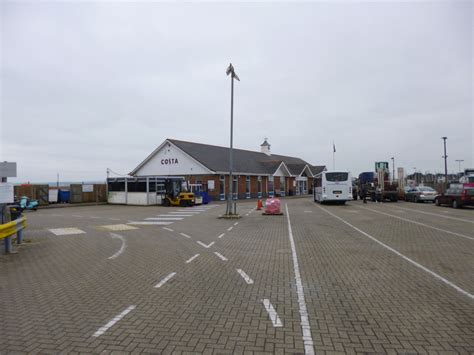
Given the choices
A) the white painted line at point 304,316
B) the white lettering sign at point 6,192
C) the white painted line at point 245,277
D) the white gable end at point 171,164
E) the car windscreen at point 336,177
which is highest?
the white gable end at point 171,164

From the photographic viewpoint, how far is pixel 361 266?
7480 millimetres

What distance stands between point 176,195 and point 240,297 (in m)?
23.4

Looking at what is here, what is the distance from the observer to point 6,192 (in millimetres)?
10383

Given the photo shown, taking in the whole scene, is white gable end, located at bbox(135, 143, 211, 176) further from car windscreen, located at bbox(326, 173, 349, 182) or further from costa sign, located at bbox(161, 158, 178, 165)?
car windscreen, located at bbox(326, 173, 349, 182)

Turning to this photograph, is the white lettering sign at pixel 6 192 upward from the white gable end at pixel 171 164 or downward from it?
downward

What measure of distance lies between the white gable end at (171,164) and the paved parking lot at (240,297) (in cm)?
2633

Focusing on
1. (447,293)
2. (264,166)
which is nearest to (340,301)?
(447,293)

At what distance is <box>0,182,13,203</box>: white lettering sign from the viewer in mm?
10250

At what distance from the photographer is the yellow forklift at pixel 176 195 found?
27.8m

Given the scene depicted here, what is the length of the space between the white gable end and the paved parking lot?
86.4 feet

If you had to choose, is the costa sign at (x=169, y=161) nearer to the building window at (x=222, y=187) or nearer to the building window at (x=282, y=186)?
the building window at (x=222, y=187)

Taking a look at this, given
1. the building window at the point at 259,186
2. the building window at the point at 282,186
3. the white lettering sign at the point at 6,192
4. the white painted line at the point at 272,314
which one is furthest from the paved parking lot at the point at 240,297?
the building window at the point at 282,186

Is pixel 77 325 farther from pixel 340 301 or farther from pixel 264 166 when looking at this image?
pixel 264 166

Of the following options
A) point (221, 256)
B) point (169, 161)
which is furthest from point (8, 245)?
point (169, 161)
